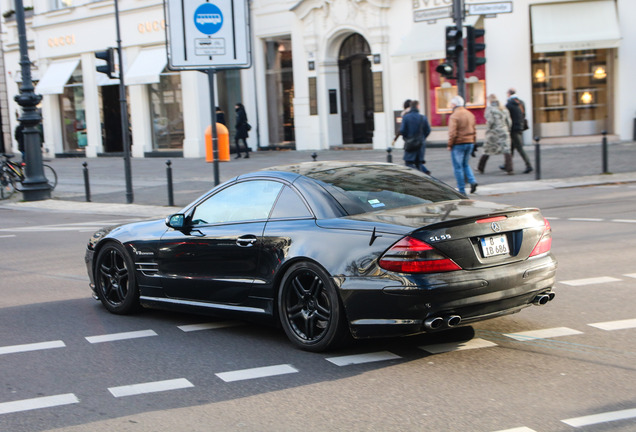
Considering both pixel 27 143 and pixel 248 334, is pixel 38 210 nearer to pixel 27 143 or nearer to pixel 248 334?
pixel 27 143

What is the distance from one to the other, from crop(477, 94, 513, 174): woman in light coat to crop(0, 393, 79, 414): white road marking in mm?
16087

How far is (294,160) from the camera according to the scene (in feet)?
91.0

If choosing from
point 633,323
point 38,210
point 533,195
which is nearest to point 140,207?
point 38,210

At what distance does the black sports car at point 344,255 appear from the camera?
5.78 m

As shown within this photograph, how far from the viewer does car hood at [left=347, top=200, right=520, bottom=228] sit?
234 inches

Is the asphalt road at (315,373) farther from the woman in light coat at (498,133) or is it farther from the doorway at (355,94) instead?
the doorway at (355,94)

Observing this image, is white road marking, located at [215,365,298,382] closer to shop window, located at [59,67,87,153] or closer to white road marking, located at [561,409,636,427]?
white road marking, located at [561,409,636,427]

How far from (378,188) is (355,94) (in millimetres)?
25622

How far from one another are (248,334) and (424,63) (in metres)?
23.3

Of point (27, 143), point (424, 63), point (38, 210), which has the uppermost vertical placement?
point (424, 63)

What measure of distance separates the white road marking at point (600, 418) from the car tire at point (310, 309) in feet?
6.05

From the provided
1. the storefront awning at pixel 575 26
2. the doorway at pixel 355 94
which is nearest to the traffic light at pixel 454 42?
the storefront awning at pixel 575 26

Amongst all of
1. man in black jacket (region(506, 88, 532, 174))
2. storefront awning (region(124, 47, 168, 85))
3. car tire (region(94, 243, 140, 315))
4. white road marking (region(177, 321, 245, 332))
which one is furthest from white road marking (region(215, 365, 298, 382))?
storefront awning (region(124, 47, 168, 85))

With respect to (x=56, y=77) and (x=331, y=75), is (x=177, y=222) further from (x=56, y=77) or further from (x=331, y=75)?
(x=56, y=77)
